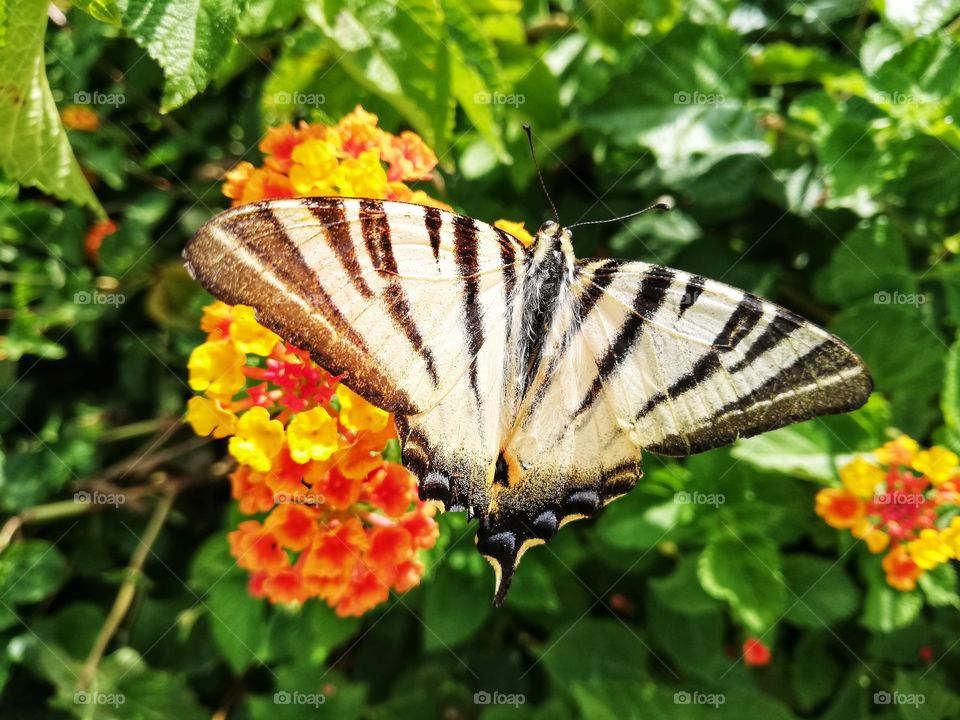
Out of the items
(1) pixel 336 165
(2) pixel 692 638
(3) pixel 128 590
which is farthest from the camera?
(3) pixel 128 590

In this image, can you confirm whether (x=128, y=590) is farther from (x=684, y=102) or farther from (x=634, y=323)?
(x=684, y=102)

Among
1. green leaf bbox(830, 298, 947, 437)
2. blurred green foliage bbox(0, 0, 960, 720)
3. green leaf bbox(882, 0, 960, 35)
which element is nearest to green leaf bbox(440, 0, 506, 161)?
blurred green foliage bbox(0, 0, 960, 720)

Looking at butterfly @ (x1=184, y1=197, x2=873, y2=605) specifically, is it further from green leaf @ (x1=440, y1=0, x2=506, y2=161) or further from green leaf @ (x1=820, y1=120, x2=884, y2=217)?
green leaf @ (x1=820, y1=120, x2=884, y2=217)

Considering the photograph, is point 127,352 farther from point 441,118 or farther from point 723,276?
point 723,276

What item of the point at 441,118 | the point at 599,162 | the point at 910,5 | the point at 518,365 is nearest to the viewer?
the point at 518,365

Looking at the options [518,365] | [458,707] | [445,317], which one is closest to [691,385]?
[518,365]

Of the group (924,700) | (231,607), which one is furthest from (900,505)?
(231,607)
